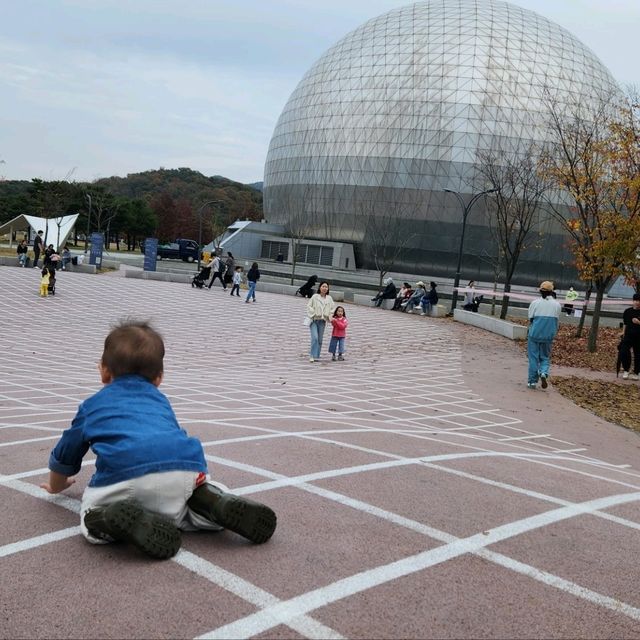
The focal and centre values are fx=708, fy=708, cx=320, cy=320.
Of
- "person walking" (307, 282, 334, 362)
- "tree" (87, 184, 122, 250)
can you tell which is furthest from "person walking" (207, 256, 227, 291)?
"tree" (87, 184, 122, 250)

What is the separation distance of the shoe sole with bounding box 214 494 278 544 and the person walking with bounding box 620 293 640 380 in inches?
471

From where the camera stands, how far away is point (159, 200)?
3536 inches

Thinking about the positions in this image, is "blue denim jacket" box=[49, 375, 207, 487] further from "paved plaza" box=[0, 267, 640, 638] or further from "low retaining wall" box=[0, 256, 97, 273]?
"low retaining wall" box=[0, 256, 97, 273]

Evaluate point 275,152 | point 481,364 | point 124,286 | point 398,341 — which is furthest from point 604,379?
point 275,152

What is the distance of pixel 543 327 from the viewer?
11.4 meters

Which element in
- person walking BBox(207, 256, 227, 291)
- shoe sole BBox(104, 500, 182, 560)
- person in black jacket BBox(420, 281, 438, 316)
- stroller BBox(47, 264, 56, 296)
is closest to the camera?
shoe sole BBox(104, 500, 182, 560)

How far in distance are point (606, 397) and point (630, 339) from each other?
242 centimetres

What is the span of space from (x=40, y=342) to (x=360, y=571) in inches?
544

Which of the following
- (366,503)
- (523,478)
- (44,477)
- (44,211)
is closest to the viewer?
(366,503)

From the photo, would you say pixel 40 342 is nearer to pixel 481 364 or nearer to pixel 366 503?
pixel 481 364

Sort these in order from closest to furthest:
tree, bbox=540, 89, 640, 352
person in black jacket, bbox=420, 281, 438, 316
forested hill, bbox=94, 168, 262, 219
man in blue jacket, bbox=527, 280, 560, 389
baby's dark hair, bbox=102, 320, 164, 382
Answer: baby's dark hair, bbox=102, 320, 164, 382 < man in blue jacket, bbox=527, 280, 560, 389 < tree, bbox=540, 89, 640, 352 < person in black jacket, bbox=420, 281, 438, 316 < forested hill, bbox=94, 168, 262, 219

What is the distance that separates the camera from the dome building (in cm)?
4906

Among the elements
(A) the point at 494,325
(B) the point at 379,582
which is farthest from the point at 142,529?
(A) the point at 494,325

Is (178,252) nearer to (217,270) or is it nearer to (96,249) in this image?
(96,249)
